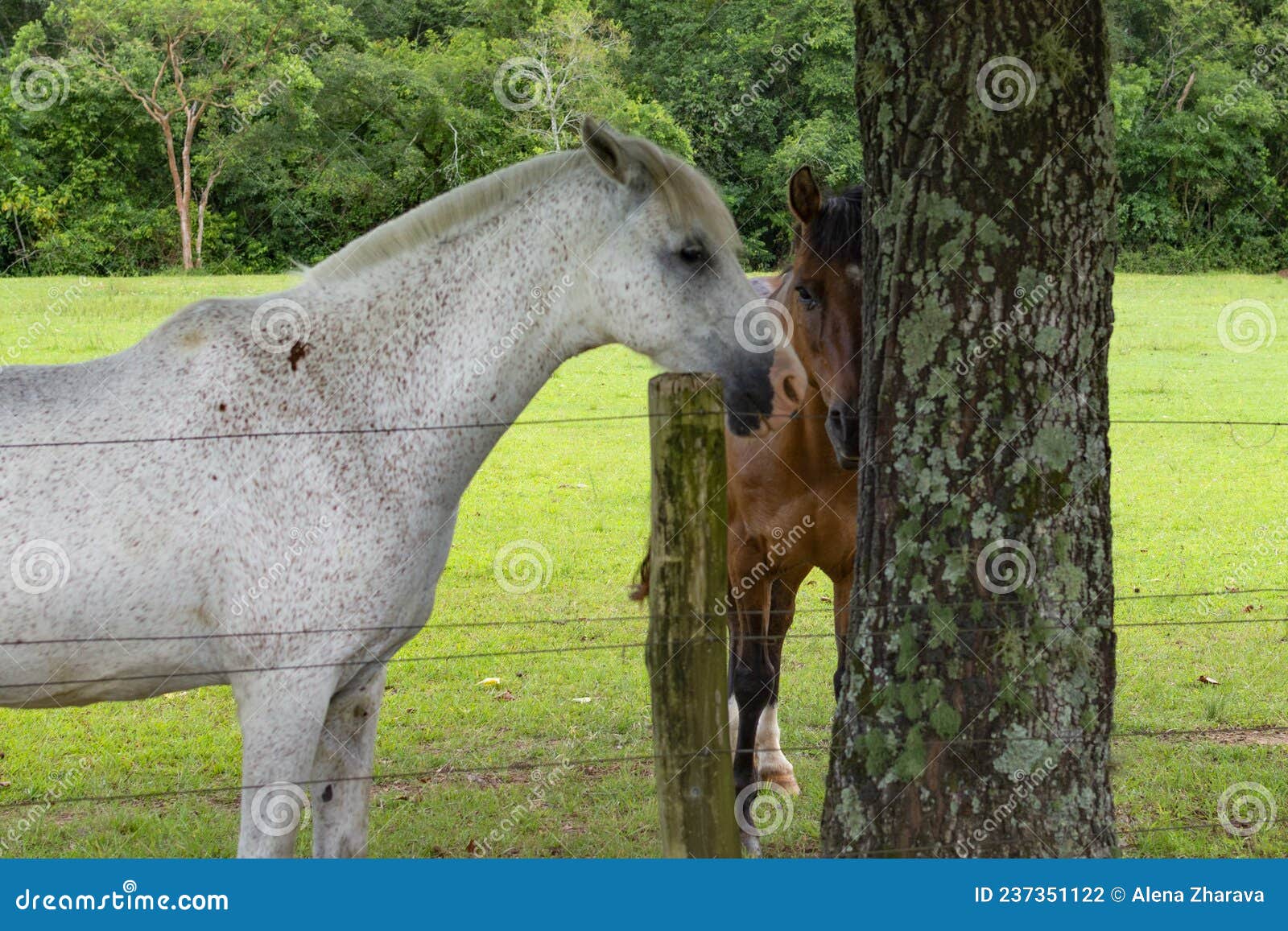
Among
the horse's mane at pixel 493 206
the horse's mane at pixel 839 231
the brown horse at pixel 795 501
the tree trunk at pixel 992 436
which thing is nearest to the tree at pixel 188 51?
the brown horse at pixel 795 501

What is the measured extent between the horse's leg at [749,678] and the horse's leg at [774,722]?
0.13 metres

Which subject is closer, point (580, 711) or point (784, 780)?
point (784, 780)

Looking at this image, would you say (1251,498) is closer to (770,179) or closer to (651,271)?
(651,271)

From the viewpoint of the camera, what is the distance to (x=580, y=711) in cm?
598

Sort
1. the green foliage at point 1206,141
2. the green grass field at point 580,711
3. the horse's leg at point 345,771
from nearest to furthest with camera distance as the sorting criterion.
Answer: the horse's leg at point 345,771, the green grass field at point 580,711, the green foliage at point 1206,141

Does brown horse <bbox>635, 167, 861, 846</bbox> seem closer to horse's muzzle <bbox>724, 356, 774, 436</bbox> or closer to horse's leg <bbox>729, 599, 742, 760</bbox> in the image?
horse's leg <bbox>729, 599, 742, 760</bbox>

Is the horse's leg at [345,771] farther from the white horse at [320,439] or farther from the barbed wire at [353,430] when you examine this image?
the barbed wire at [353,430]

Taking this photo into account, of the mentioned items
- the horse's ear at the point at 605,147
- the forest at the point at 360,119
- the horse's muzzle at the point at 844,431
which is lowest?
the horse's muzzle at the point at 844,431

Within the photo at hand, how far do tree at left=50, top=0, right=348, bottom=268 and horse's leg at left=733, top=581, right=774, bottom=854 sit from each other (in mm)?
30397

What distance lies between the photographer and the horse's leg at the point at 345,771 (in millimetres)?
3510

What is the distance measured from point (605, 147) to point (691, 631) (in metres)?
1.39

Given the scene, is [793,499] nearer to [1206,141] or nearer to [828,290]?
[828,290]

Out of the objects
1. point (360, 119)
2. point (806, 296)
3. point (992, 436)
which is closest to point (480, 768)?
point (806, 296)

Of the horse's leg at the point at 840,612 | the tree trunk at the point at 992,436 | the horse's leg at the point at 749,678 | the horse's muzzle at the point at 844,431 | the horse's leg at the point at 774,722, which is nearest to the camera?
the tree trunk at the point at 992,436
